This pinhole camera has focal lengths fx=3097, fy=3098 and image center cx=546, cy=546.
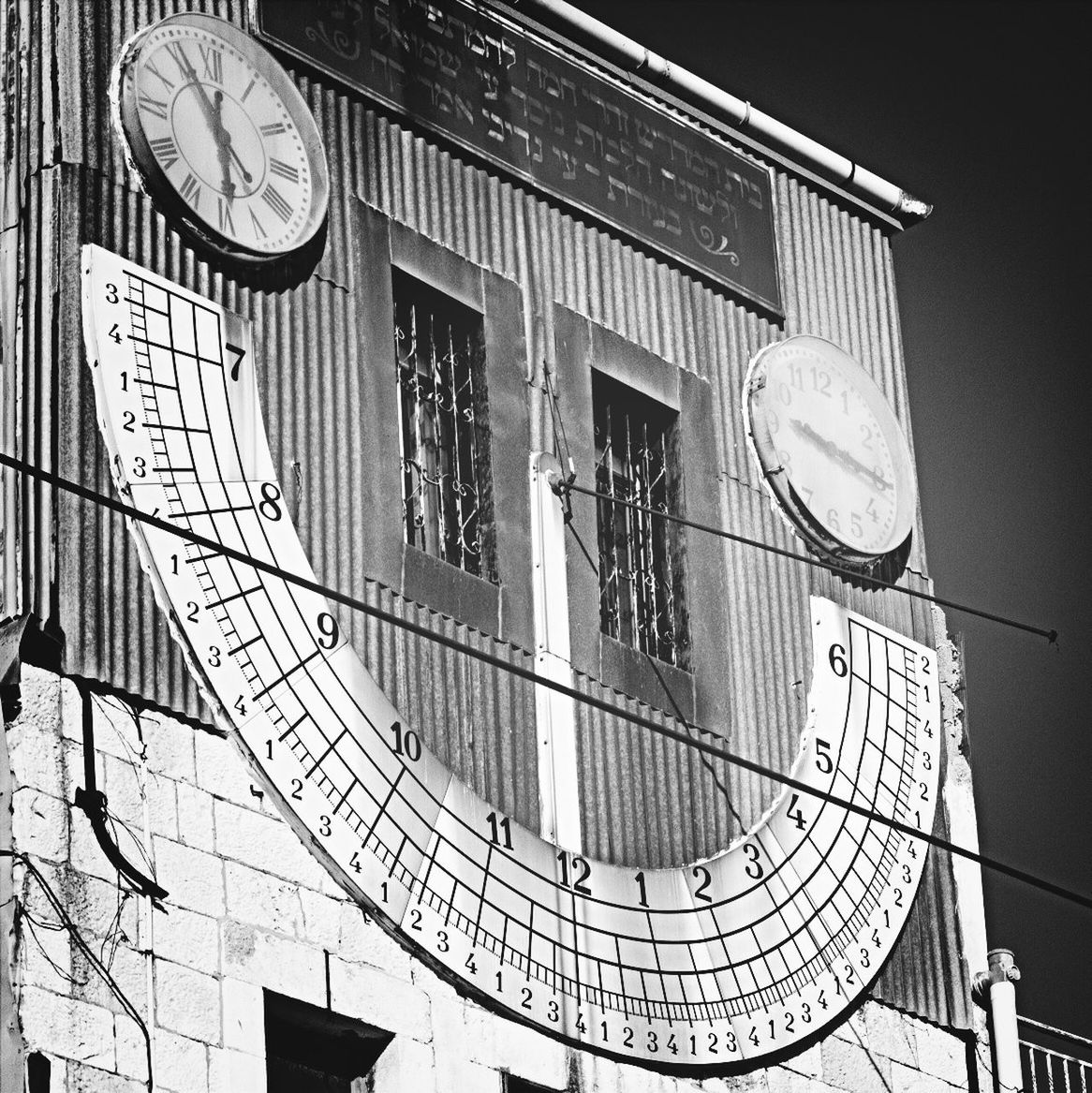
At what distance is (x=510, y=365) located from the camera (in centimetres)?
1906

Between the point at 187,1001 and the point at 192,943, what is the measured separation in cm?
31

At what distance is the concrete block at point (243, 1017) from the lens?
15469 millimetres

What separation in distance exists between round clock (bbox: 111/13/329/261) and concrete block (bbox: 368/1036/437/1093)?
4.55 metres

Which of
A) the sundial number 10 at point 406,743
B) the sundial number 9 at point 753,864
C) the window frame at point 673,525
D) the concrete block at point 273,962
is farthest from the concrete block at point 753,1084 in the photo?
the concrete block at point 273,962

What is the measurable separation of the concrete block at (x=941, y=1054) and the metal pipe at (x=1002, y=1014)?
232 millimetres

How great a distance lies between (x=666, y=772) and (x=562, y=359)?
2722 mm

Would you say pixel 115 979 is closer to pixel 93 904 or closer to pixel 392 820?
pixel 93 904

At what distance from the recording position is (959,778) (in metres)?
20.5

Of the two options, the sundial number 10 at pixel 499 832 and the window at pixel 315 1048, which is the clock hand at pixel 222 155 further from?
the window at pixel 315 1048

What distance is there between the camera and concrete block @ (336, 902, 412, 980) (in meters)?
16.2

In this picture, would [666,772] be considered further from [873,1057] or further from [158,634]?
[158,634]

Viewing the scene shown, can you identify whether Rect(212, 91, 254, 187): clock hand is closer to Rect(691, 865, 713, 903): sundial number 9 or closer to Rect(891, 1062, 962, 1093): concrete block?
Rect(691, 865, 713, 903): sundial number 9

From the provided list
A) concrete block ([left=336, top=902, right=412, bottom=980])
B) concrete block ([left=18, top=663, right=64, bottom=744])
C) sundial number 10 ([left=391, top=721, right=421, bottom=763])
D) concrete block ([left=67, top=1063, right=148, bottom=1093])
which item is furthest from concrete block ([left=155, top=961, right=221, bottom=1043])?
sundial number 10 ([left=391, top=721, right=421, bottom=763])

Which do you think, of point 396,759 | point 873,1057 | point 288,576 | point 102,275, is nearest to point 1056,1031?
point 873,1057
